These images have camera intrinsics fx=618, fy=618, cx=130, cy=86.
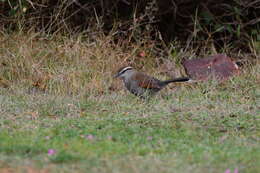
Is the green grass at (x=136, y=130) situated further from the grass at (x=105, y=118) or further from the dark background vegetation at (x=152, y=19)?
the dark background vegetation at (x=152, y=19)

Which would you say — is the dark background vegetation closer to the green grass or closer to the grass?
the grass

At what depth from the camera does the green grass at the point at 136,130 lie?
214 inches

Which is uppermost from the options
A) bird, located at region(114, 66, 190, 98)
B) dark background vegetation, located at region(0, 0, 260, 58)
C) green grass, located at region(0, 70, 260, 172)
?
dark background vegetation, located at region(0, 0, 260, 58)

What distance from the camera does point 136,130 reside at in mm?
7023

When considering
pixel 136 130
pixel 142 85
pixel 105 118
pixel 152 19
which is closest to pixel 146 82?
pixel 142 85

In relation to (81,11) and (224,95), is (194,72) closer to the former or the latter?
(224,95)

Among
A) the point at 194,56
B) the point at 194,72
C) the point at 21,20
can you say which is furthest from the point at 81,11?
the point at 194,72

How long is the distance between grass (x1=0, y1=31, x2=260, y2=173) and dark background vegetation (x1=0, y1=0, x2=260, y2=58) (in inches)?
29.4

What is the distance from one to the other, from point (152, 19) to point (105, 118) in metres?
5.87

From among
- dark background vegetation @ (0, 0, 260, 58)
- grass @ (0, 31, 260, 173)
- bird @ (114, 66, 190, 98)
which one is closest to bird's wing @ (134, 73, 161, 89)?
bird @ (114, 66, 190, 98)

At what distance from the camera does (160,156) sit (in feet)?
18.7

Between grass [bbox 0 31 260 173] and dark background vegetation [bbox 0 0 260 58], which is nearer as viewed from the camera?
grass [bbox 0 31 260 173]

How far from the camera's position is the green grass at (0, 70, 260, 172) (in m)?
5.43

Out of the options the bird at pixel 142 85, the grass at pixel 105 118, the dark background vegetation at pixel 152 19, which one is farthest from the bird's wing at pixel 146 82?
the dark background vegetation at pixel 152 19
